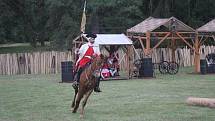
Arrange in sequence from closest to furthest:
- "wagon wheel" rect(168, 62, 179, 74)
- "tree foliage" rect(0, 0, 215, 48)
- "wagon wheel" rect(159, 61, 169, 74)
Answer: "wagon wheel" rect(168, 62, 179, 74)
"wagon wheel" rect(159, 61, 169, 74)
"tree foliage" rect(0, 0, 215, 48)

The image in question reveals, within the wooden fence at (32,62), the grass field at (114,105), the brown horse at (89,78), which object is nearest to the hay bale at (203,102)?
the grass field at (114,105)

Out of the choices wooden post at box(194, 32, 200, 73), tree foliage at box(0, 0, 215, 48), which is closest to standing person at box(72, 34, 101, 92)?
wooden post at box(194, 32, 200, 73)

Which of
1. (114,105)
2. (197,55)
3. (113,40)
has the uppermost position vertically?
(113,40)

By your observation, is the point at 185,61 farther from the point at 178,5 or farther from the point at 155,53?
the point at 178,5

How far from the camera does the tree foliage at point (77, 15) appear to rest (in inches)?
1713

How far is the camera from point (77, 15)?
45875mm

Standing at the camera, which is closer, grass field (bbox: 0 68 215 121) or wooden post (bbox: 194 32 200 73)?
grass field (bbox: 0 68 215 121)

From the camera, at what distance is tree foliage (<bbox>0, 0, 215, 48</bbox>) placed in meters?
43.5

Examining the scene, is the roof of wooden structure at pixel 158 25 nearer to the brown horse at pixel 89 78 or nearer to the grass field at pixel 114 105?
the grass field at pixel 114 105

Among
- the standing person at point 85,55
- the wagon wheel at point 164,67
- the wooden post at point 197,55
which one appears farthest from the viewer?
the wooden post at point 197,55

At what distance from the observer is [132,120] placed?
11734mm

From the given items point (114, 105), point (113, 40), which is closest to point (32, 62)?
point (113, 40)

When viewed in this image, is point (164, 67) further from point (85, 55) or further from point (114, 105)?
point (85, 55)

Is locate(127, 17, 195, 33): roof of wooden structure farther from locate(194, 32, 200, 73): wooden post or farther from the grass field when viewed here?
the grass field
